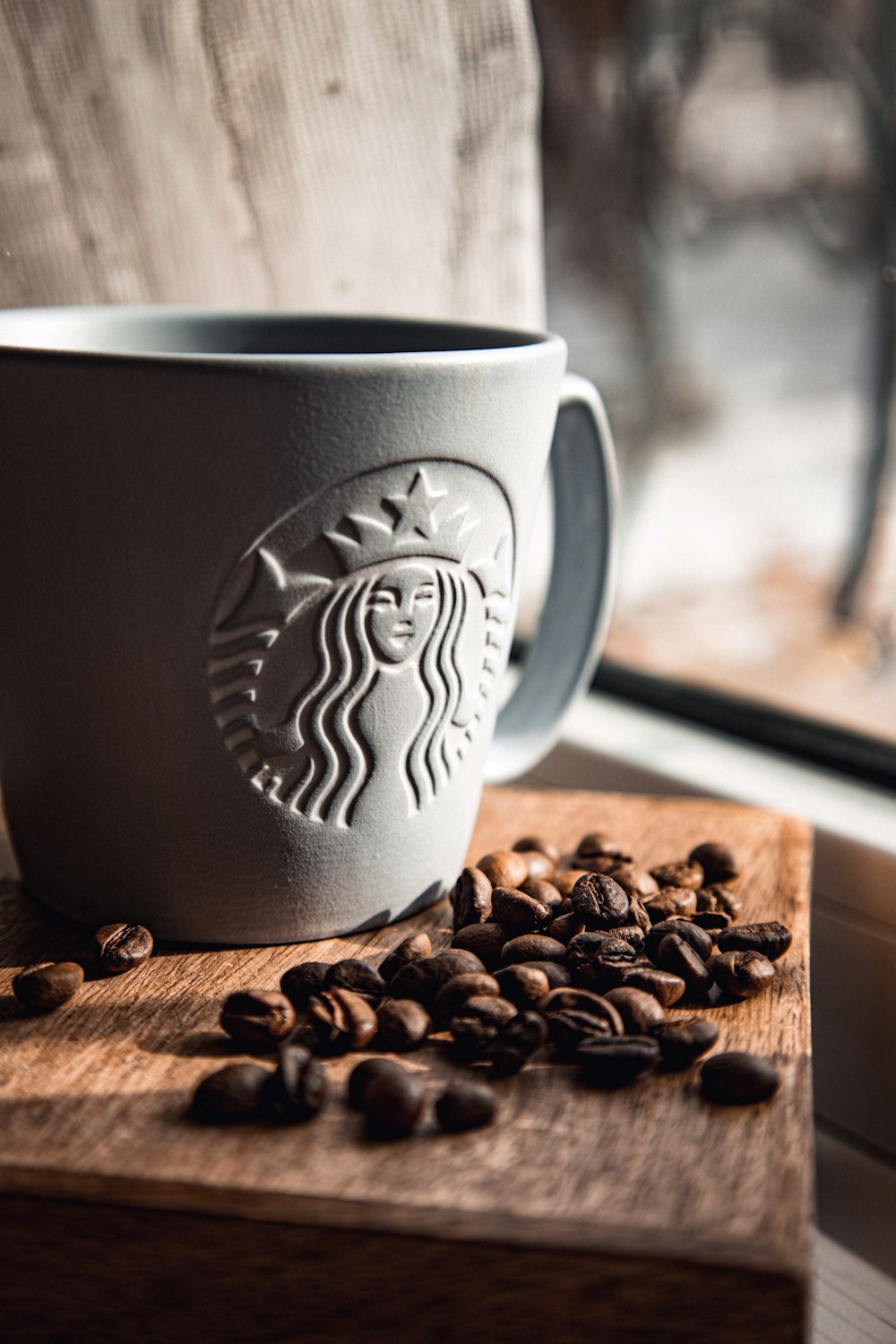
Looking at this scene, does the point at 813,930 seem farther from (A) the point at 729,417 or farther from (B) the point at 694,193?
(B) the point at 694,193

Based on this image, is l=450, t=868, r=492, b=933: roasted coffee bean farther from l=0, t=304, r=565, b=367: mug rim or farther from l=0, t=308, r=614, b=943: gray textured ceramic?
l=0, t=304, r=565, b=367: mug rim

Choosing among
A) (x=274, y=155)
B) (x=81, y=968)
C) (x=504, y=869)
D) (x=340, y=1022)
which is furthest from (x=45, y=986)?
(x=274, y=155)

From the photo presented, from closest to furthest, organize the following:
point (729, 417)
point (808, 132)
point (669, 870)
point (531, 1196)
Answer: point (531, 1196)
point (669, 870)
point (808, 132)
point (729, 417)

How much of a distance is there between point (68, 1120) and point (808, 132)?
3.09 ft

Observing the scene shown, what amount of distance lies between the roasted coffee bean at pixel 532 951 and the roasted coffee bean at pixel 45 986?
0.19m

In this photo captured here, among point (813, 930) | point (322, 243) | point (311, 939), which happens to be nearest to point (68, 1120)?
point (311, 939)

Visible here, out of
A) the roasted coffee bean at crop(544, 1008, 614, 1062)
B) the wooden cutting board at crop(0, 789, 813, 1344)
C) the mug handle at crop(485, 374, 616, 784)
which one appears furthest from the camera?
the mug handle at crop(485, 374, 616, 784)

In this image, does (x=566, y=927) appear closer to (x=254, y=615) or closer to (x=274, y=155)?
(x=254, y=615)

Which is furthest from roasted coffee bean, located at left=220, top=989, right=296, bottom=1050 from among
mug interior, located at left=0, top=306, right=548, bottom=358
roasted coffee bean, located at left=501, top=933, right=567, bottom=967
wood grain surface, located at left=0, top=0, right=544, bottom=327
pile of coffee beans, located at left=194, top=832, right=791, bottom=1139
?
wood grain surface, located at left=0, top=0, right=544, bottom=327

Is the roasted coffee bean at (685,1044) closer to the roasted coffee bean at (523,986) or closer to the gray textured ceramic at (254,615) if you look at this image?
the roasted coffee bean at (523,986)

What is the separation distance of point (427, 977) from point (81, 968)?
0.51 feet

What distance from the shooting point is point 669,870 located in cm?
65

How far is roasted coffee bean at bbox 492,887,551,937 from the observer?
0.57 meters

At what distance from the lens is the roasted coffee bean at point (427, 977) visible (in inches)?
20.4
